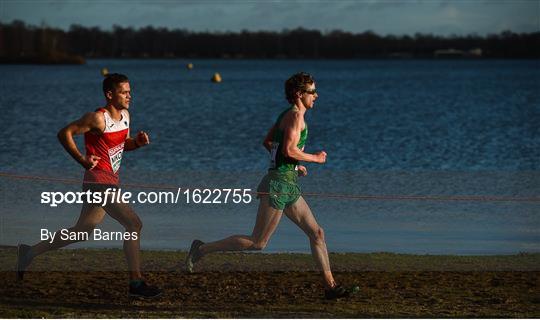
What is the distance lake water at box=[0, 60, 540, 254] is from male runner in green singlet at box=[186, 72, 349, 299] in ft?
11.3

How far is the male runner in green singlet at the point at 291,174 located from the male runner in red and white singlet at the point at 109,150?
3.09ft

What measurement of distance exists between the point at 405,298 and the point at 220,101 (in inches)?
2849

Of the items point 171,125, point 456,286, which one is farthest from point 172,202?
point 171,125

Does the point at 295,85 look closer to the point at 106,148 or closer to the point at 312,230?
the point at 312,230

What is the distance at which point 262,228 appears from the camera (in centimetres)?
973

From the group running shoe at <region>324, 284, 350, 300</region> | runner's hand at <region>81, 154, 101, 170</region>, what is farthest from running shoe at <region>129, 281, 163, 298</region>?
running shoe at <region>324, 284, 350, 300</region>

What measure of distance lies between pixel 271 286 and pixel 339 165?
22.5 m

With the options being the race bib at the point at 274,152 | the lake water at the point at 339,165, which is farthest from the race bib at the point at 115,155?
the lake water at the point at 339,165

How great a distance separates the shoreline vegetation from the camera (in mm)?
9250

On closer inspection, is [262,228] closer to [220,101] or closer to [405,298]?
[405,298]

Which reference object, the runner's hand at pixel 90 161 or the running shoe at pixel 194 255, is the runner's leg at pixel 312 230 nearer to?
the running shoe at pixel 194 255

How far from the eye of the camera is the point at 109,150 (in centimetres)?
952

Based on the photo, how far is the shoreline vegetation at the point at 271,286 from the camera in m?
9.25

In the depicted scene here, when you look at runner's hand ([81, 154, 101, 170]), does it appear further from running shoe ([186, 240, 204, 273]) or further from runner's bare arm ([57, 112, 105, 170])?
running shoe ([186, 240, 204, 273])
